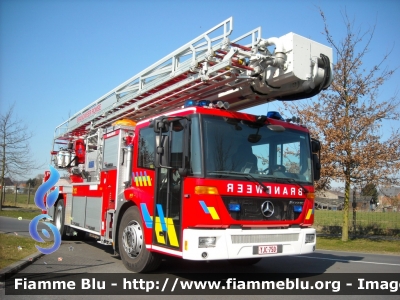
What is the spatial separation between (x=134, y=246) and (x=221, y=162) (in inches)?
91.2

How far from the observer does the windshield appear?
6242 mm

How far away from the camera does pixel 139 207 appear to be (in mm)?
→ 7211

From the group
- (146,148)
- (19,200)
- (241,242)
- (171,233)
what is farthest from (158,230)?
(19,200)

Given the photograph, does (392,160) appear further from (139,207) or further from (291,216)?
(139,207)

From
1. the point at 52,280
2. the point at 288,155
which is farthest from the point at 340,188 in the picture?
the point at 52,280

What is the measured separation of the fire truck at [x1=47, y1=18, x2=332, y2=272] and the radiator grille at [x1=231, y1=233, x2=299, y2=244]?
0.6 inches

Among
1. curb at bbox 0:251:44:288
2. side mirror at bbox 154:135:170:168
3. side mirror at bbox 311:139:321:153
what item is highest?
side mirror at bbox 311:139:321:153

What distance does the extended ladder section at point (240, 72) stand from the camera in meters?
6.37

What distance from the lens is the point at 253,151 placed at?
6.71 meters

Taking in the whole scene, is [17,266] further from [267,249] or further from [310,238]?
[310,238]

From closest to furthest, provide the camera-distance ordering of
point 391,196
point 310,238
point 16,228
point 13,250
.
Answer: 1. point 310,238
2. point 13,250
3. point 16,228
4. point 391,196

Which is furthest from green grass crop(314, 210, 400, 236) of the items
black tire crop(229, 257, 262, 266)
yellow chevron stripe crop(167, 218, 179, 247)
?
yellow chevron stripe crop(167, 218, 179, 247)

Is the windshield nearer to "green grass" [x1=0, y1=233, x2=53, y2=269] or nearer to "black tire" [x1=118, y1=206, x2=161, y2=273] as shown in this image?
"black tire" [x1=118, y1=206, x2=161, y2=273]

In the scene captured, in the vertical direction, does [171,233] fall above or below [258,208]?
below
